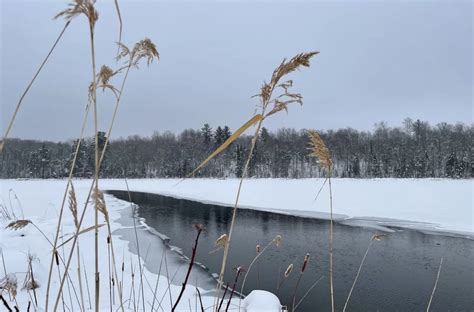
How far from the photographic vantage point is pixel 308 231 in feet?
39.5

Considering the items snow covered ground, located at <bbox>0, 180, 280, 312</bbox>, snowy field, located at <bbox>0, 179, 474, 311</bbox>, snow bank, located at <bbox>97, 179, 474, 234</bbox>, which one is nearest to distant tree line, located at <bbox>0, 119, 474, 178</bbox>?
snow bank, located at <bbox>97, 179, 474, 234</bbox>

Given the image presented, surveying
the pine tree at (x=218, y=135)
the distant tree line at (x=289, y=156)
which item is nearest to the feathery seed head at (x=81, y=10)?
the distant tree line at (x=289, y=156)

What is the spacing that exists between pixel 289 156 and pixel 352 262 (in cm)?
5220

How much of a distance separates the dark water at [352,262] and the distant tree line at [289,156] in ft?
121

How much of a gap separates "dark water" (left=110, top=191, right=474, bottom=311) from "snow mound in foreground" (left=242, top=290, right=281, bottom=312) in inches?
23.6

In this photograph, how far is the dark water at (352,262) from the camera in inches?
241

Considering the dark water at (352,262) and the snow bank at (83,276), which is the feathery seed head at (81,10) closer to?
the snow bank at (83,276)

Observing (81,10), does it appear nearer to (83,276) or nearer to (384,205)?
(83,276)

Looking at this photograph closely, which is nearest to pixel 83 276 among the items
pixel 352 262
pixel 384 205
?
pixel 352 262

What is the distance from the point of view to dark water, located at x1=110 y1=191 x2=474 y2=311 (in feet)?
20.1

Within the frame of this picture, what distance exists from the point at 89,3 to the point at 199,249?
28.8ft

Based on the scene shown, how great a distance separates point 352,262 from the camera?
26.8ft

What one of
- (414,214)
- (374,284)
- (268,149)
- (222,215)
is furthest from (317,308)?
(268,149)

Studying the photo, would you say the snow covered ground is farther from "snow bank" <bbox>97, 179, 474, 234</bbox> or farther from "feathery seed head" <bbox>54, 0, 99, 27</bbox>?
"snow bank" <bbox>97, 179, 474, 234</bbox>
